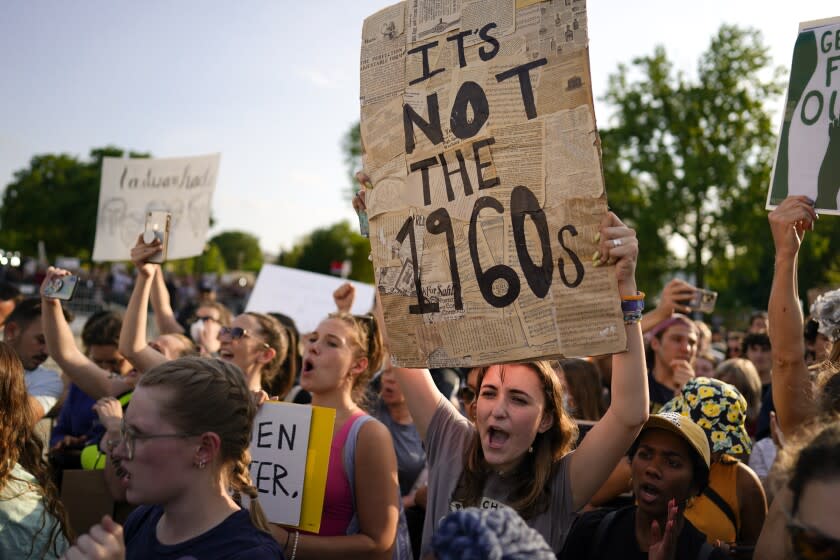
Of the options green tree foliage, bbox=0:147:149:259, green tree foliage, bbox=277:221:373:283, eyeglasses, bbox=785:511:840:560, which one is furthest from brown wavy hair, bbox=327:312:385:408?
green tree foliage, bbox=277:221:373:283

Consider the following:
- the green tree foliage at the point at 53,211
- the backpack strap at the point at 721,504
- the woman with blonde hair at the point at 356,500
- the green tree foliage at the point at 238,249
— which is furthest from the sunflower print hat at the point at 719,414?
the green tree foliage at the point at 238,249

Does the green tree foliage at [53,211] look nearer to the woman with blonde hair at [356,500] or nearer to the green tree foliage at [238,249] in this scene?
the woman with blonde hair at [356,500]

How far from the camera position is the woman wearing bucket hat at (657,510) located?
2.62 meters

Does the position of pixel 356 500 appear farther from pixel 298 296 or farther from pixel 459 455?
pixel 298 296

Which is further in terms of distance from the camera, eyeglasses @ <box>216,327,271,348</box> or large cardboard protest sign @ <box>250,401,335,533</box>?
eyeglasses @ <box>216,327,271,348</box>

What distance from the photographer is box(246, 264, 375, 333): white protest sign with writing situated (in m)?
8.49

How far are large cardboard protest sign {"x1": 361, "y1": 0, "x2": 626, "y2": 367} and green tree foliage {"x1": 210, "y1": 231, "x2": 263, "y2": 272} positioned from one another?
136575 millimetres

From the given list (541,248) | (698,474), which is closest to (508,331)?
(541,248)

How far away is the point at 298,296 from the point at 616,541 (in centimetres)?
616

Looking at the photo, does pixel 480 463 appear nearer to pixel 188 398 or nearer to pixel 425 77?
pixel 188 398

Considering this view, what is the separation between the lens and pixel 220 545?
2172mm

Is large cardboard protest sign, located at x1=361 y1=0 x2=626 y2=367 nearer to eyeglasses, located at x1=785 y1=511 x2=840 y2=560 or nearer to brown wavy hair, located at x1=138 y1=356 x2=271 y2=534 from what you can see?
brown wavy hair, located at x1=138 y1=356 x2=271 y2=534

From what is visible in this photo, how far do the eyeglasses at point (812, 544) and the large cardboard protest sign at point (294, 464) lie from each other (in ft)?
6.22

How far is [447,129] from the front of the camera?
2600 mm
